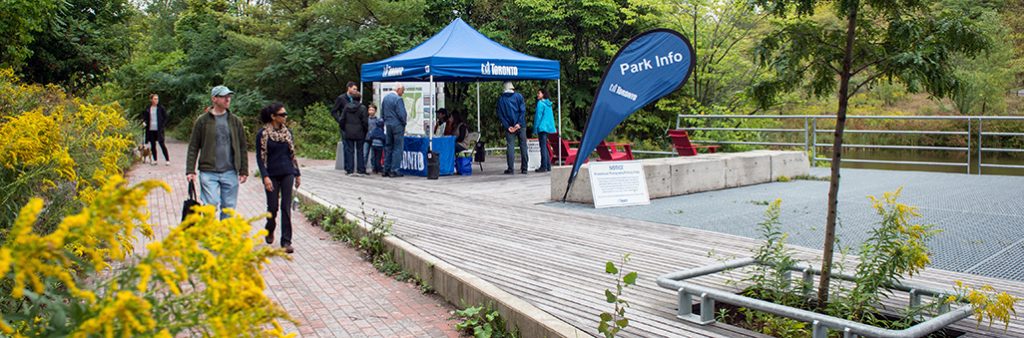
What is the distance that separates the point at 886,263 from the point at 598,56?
22.2 meters

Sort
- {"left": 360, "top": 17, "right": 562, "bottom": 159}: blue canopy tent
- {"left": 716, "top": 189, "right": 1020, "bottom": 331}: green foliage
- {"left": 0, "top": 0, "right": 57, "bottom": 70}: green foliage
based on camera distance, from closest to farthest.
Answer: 1. {"left": 716, "top": 189, "right": 1020, "bottom": 331}: green foliage
2. {"left": 0, "top": 0, "right": 57, "bottom": 70}: green foliage
3. {"left": 360, "top": 17, "right": 562, "bottom": 159}: blue canopy tent

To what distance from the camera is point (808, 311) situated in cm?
469

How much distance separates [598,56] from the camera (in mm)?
26625

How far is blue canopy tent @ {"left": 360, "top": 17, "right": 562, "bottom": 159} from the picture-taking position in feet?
51.0

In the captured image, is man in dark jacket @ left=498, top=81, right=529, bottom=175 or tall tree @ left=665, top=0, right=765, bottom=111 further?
tall tree @ left=665, top=0, right=765, bottom=111

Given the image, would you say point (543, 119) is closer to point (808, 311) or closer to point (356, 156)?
point (356, 156)

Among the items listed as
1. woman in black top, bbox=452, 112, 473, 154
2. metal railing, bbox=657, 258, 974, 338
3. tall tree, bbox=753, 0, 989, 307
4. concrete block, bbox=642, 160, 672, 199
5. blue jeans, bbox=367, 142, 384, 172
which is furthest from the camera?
woman in black top, bbox=452, 112, 473, 154

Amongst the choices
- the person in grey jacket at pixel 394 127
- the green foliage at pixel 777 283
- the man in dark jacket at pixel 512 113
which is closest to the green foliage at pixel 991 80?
the man in dark jacket at pixel 512 113

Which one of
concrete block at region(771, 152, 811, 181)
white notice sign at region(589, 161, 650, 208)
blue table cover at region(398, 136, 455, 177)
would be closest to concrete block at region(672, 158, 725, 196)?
white notice sign at region(589, 161, 650, 208)

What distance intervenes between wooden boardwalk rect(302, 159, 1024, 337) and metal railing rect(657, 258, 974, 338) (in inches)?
5.6

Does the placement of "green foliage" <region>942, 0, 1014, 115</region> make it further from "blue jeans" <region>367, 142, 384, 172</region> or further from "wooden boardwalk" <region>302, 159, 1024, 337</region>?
"wooden boardwalk" <region>302, 159, 1024, 337</region>

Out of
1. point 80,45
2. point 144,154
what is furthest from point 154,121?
point 80,45

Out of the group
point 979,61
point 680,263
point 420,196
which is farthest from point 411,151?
point 979,61

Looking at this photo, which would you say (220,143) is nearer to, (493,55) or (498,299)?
(498,299)
